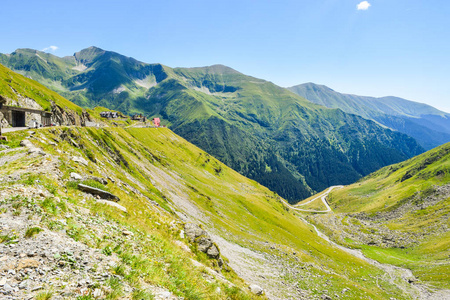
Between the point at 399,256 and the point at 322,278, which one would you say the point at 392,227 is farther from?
the point at 322,278

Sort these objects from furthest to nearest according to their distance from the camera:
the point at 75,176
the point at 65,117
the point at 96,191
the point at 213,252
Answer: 1. the point at 65,117
2. the point at 213,252
3. the point at 75,176
4. the point at 96,191

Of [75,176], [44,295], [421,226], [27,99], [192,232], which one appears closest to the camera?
[44,295]

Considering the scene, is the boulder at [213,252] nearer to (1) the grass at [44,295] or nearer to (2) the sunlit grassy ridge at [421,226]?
(1) the grass at [44,295]

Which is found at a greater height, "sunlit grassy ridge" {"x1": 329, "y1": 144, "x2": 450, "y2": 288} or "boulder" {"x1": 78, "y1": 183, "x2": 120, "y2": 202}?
"boulder" {"x1": 78, "y1": 183, "x2": 120, "y2": 202}

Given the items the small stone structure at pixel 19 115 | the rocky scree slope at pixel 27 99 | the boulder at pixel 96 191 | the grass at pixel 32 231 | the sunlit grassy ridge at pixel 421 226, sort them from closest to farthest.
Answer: the grass at pixel 32 231 < the boulder at pixel 96 191 < the small stone structure at pixel 19 115 < the rocky scree slope at pixel 27 99 < the sunlit grassy ridge at pixel 421 226

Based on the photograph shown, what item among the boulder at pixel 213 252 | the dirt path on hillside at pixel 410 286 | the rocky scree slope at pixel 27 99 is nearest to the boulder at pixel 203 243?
the boulder at pixel 213 252

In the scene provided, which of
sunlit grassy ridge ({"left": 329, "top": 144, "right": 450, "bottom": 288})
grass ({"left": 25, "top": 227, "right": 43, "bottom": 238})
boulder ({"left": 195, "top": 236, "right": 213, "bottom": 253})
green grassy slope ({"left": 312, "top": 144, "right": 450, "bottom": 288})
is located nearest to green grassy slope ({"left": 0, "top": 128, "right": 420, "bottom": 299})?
grass ({"left": 25, "top": 227, "right": 43, "bottom": 238})

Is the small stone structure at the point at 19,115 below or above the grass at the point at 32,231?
above

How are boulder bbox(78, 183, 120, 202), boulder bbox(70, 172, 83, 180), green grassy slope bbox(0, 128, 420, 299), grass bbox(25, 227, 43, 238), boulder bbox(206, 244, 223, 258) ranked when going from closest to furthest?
grass bbox(25, 227, 43, 238) → green grassy slope bbox(0, 128, 420, 299) → boulder bbox(78, 183, 120, 202) → boulder bbox(70, 172, 83, 180) → boulder bbox(206, 244, 223, 258)

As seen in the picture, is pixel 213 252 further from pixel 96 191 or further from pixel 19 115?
pixel 19 115

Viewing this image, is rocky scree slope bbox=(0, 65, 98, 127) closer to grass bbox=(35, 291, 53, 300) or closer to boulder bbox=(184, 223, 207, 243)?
boulder bbox=(184, 223, 207, 243)

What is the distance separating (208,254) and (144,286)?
45.5 feet

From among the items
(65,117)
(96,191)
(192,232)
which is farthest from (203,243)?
(65,117)

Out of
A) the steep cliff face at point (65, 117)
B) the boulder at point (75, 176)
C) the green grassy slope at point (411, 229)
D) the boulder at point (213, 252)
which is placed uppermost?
the steep cliff face at point (65, 117)
